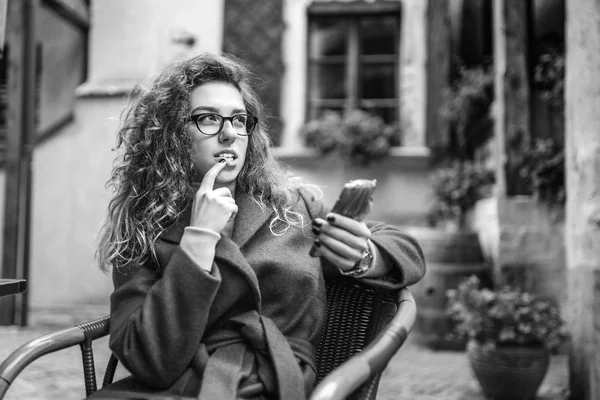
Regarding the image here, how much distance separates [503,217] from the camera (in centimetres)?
519

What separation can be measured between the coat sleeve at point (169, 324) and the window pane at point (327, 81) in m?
6.66

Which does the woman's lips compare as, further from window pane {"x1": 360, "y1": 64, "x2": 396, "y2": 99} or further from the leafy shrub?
window pane {"x1": 360, "y1": 64, "x2": 396, "y2": 99}

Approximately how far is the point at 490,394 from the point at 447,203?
3.10 meters

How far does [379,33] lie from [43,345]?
690 cm

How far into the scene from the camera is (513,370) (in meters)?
3.76

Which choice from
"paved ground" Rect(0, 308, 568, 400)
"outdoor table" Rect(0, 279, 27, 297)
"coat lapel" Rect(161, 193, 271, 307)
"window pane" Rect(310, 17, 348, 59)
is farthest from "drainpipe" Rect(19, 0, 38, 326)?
"coat lapel" Rect(161, 193, 271, 307)

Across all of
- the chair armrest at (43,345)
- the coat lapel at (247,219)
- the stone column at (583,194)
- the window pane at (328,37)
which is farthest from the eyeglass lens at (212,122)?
the window pane at (328,37)

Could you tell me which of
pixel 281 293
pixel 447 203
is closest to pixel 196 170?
pixel 281 293

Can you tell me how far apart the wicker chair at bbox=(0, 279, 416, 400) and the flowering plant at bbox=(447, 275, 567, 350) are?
2.29 metres

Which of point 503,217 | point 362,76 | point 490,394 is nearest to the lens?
point 490,394

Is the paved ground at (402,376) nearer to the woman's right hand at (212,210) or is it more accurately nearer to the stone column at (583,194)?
the stone column at (583,194)

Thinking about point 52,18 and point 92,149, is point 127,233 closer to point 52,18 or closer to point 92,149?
point 92,149

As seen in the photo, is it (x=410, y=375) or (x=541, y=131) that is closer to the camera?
(x=410, y=375)

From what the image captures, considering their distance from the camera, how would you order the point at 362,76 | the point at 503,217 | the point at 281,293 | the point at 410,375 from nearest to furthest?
the point at 281,293, the point at 410,375, the point at 503,217, the point at 362,76
